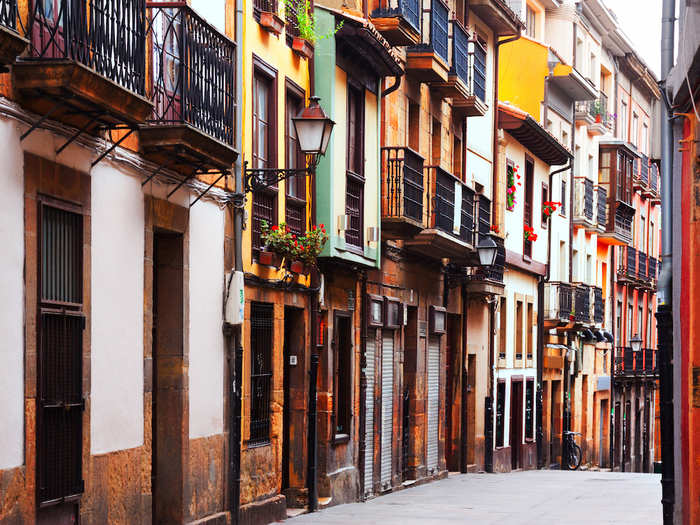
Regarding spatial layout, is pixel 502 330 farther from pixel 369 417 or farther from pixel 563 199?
pixel 369 417

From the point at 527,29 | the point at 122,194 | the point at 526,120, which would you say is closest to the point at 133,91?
the point at 122,194

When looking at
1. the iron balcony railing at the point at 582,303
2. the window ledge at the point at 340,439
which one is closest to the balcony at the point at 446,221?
the window ledge at the point at 340,439

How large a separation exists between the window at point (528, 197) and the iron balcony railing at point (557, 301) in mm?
2600

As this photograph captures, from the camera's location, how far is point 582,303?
4072 cm

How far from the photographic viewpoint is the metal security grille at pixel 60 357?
35.9 feet

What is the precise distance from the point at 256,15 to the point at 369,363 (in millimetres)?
7449

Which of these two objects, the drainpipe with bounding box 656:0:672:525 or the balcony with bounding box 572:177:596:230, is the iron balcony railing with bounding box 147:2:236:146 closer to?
the drainpipe with bounding box 656:0:672:525

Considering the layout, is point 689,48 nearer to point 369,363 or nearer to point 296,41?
point 296,41

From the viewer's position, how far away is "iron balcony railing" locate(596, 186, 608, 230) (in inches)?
1761

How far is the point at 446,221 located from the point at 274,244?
7905mm

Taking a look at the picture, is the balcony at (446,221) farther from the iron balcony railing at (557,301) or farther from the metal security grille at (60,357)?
the metal security grille at (60,357)

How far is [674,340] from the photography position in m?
14.0

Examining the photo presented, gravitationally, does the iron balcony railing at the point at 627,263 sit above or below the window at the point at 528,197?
below

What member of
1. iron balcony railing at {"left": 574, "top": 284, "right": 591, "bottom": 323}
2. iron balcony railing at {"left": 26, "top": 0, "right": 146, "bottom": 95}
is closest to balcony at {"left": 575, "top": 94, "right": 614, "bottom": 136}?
iron balcony railing at {"left": 574, "top": 284, "right": 591, "bottom": 323}
